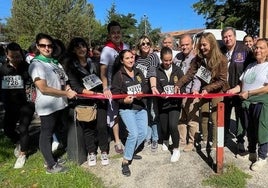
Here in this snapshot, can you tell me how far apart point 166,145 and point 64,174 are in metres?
1.87

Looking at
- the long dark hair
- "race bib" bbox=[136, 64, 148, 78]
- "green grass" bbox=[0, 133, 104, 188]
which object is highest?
the long dark hair

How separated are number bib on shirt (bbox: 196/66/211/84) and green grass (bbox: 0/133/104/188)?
7.25ft

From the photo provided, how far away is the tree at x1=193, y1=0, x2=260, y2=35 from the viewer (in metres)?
30.8

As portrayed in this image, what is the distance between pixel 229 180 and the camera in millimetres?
4543

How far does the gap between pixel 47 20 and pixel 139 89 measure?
105 ft

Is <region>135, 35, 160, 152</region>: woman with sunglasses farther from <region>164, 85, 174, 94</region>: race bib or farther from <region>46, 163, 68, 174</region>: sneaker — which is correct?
<region>46, 163, 68, 174</region>: sneaker

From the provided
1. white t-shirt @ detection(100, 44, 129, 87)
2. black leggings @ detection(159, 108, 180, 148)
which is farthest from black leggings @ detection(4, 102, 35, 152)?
black leggings @ detection(159, 108, 180, 148)

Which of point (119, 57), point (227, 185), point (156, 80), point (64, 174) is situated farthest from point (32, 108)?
point (227, 185)

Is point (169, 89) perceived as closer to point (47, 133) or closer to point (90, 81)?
point (90, 81)

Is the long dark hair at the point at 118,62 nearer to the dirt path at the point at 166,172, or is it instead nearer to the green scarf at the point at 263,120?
the dirt path at the point at 166,172

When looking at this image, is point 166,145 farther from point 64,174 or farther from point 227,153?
point 64,174

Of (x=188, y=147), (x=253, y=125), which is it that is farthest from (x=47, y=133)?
(x=253, y=125)

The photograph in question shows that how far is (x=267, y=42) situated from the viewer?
193 inches

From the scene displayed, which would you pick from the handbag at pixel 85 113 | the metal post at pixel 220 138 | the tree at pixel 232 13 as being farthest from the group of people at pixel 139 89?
the tree at pixel 232 13
